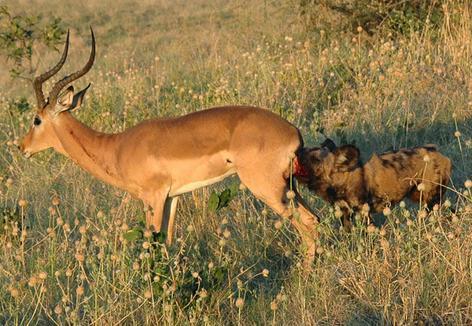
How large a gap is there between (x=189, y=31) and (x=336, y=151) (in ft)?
45.9

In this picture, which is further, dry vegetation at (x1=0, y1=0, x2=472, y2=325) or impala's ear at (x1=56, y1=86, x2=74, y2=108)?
impala's ear at (x1=56, y1=86, x2=74, y2=108)

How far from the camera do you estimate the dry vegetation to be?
4.39 metres

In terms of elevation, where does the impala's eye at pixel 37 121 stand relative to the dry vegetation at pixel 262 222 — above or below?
above

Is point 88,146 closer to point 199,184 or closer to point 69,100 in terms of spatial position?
point 69,100

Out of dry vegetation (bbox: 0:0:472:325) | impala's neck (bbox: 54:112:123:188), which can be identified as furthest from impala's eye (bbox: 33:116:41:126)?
dry vegetation (bbox: 0:0:472:325)

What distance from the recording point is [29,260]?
217 inches

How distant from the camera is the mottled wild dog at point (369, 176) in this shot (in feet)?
18.3

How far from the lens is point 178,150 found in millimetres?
5816

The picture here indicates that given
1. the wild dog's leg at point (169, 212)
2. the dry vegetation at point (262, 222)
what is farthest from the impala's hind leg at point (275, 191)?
the wild dog's leg at point (169, 212)

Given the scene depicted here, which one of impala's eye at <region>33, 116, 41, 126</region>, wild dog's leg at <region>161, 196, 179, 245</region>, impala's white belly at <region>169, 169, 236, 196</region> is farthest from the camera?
impala's eye at <region>33, 116, 41, 126</region>

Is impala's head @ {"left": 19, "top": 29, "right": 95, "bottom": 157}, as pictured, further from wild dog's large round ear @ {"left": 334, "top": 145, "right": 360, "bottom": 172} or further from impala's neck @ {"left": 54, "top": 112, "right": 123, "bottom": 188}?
wild dog's large round ear @ {"left": 334, "top": 145, "right": 360, "bottom": 172}

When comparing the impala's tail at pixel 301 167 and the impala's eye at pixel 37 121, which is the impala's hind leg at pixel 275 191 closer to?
the impala's tail at pixel 301 167

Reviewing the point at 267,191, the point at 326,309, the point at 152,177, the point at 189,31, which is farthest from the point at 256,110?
the point at 189,31

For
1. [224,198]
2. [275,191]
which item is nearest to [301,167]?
[275,191]
